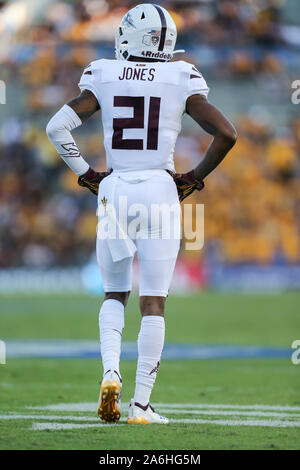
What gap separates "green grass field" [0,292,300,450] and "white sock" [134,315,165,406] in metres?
0.20

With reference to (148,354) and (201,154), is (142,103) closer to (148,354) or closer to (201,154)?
(148,354)

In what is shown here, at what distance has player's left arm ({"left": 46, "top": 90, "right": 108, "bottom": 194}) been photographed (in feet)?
16.3

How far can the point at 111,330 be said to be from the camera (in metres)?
4.90

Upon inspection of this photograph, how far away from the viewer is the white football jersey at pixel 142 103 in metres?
4.90

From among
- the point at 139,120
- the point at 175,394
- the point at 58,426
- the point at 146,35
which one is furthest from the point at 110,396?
the point at 175,394

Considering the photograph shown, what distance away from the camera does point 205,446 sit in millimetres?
4145

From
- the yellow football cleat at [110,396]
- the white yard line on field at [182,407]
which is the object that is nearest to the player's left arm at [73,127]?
the yellow football cleat at [110,396]

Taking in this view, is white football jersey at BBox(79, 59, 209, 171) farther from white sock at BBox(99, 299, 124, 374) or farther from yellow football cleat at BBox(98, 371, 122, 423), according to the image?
yellow football cleat at BBox(98, 371, 122, 423)

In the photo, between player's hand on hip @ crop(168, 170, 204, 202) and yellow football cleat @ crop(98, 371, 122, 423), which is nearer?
yellow football cleat @ crop(98, 371, 122, 423)

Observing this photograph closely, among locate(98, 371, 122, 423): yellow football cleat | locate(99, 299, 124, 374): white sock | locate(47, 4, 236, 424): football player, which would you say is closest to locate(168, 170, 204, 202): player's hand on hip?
locate(47, 4, 236, 424): football player

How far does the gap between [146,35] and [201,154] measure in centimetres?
2069

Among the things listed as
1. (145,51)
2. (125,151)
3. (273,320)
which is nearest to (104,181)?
(125,151)
